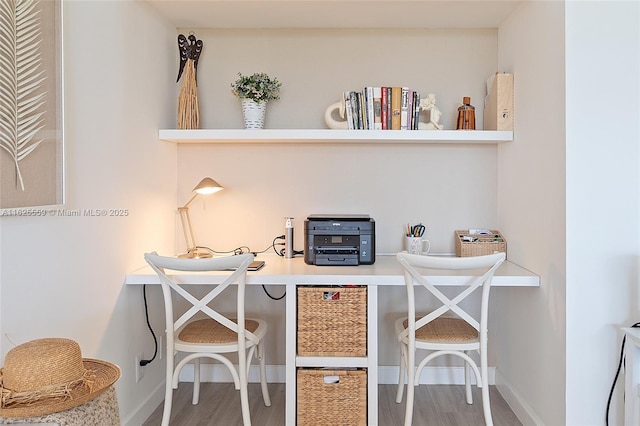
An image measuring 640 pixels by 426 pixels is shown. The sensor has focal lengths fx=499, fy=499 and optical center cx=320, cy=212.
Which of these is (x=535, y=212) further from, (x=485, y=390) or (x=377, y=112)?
(x=377, y=112)

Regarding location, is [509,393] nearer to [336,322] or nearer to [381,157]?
[336,322]

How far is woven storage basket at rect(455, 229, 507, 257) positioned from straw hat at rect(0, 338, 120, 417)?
2055mm

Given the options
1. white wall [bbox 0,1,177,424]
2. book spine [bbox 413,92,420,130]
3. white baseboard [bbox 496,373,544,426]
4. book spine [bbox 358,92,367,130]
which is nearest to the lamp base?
white wall [bbox 0,1,177,424]

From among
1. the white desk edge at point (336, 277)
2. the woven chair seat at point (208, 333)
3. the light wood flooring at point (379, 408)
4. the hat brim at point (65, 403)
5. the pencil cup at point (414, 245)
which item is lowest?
the light wood flooring at point (379, 408)

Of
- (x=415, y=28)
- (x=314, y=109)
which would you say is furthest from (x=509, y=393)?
(x=415, y=28)

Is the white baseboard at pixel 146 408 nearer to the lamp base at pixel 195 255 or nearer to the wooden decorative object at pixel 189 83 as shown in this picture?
the lamp base at pixel 195 255

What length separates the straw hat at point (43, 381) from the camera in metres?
1.28

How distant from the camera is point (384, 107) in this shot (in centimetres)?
273

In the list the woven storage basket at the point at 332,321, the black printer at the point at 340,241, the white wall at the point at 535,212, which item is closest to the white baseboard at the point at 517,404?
the white wall at the point at 535,212

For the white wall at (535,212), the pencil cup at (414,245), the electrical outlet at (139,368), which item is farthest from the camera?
the pencil cup at (414,245)

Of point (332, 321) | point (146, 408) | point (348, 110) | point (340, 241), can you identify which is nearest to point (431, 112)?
point (348, 110)

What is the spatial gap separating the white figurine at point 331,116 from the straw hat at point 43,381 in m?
1.85

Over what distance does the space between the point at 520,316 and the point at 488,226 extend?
595 millimetres

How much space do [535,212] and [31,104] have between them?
2144 mm
